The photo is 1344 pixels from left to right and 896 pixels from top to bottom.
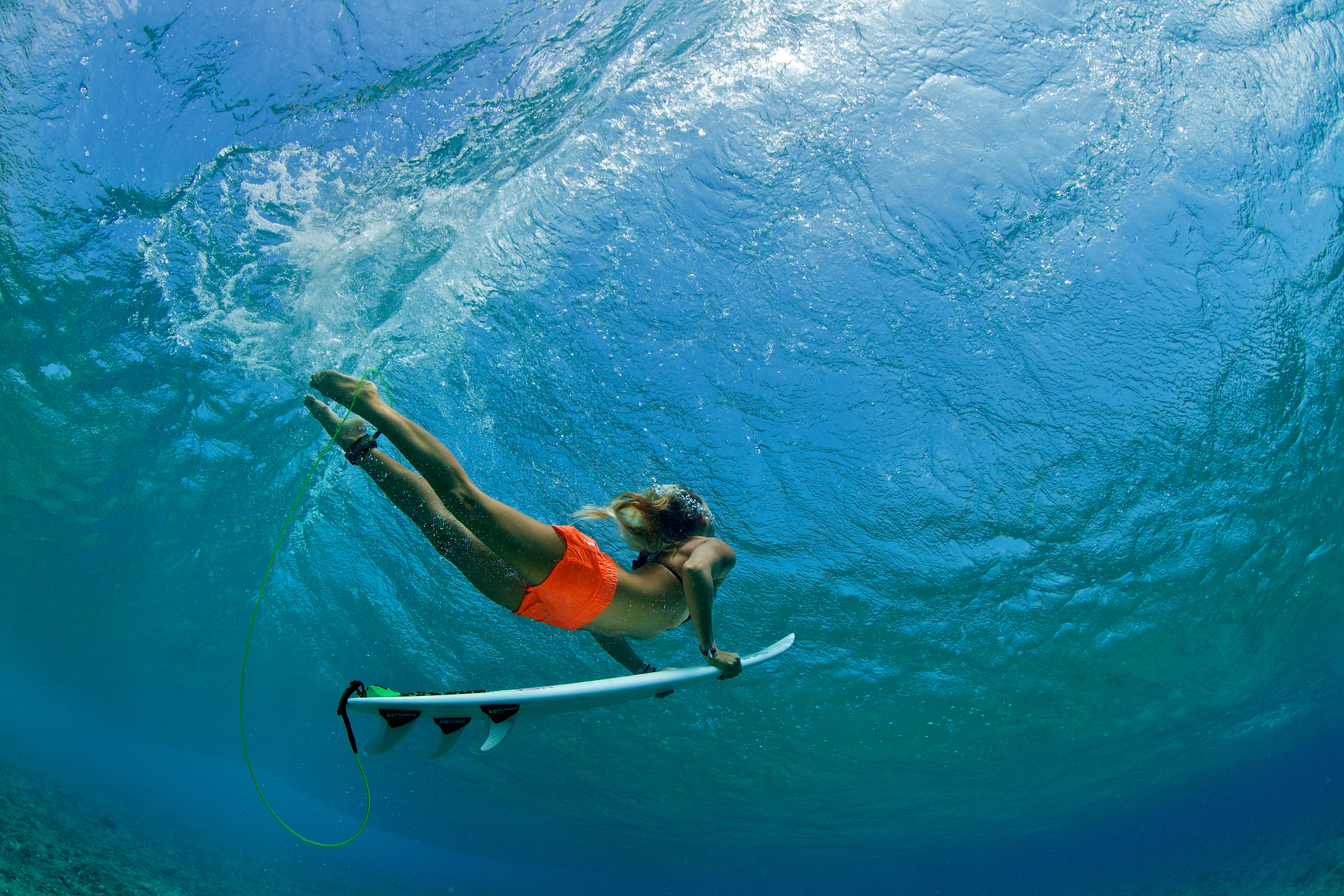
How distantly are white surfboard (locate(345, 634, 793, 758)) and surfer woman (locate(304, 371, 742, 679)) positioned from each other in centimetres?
38

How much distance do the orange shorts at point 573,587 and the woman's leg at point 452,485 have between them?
0.19 metres

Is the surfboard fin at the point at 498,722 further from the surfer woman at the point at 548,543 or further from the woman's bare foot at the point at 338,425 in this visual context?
the woman's bare foot at the point at 338,425

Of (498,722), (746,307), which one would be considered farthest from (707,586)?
(746,307)

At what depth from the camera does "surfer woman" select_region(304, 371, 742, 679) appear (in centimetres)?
326

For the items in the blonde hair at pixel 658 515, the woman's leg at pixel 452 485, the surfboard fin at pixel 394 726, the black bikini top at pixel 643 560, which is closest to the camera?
the woman's leg at pixel 452 485

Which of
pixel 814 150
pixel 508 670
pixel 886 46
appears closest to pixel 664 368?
pixel 814 150

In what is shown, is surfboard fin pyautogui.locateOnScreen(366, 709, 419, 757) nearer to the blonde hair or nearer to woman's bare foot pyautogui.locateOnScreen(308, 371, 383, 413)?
the blonde hair

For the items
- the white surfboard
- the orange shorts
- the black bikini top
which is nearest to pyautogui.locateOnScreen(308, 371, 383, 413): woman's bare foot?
→ the orange shorts

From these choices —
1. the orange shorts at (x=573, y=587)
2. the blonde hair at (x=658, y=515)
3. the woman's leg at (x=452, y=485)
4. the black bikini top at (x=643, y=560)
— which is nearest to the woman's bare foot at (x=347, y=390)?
the woman's leg at (x=452, y=485)

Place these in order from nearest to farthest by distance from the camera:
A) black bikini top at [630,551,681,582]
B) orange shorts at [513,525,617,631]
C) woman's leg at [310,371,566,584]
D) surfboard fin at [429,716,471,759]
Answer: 1. woman's leg at [310,371,566,584]
2. orange shorts at [513,525,617,631]
3. surfboard fin at [429,716,471,759]
4. black bikini top at [630,551,681,582]

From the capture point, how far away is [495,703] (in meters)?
3.70

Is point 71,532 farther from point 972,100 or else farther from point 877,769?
point 877,769

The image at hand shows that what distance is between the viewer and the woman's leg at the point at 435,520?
143 inches

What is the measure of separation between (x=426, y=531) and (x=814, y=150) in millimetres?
5863
